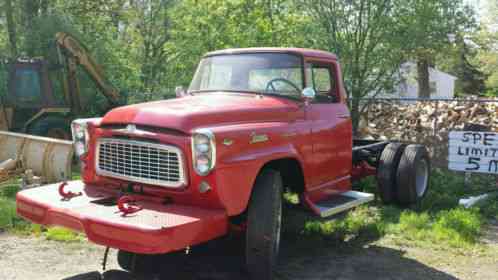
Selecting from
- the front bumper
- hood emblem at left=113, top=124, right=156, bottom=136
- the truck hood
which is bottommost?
the front bumper

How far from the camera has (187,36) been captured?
14.3 m

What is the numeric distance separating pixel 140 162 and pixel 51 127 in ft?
26.9

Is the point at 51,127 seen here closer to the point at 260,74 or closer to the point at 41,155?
the point at 41,155

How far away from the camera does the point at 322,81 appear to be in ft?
21.3

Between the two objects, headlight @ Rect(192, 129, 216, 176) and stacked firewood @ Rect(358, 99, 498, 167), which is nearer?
headlight @ Rect(192, 129, 216, 176)

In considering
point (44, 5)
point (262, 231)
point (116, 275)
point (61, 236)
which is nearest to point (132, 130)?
point (262, 231)

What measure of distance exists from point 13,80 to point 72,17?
317 inches

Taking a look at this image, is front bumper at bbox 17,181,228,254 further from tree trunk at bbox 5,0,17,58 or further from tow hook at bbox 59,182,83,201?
tree trunk at bbox 5,0,17,58

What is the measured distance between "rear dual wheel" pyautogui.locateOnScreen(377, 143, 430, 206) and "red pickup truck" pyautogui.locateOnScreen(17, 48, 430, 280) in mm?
1537

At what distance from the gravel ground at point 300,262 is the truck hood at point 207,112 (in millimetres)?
1503

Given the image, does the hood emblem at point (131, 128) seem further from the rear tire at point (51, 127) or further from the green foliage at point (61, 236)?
the rear tire at point (51, 127)

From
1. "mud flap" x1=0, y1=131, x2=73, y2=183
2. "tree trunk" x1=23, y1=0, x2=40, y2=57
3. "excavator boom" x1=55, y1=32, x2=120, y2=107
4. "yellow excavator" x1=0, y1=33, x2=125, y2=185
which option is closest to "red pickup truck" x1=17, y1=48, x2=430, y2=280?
"mud flap" x1=0, y1=131, x2=73, y2=183

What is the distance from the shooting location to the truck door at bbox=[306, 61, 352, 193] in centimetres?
584

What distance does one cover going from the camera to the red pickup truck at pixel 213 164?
13.9 feet
